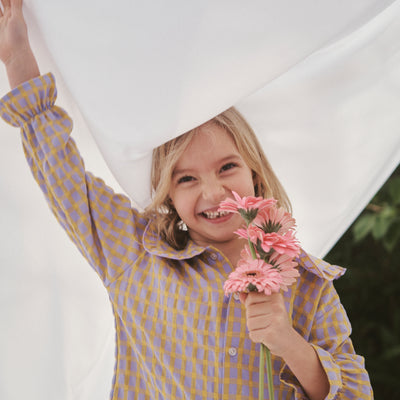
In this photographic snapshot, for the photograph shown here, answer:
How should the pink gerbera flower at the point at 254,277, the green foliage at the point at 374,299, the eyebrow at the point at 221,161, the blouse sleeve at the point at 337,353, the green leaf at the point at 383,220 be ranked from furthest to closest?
the green foliage at the point at 374,299 < the green leaf at the point at 383,220 < the eyebrow at the point at 221,161 < the blouse sleeve at the point at 337,353 < the pink gerbera flower at the point at 254,277

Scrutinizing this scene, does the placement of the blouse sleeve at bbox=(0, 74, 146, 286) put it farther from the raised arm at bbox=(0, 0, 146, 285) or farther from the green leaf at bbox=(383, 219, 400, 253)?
the green leaf at bbox=(383, 219, 400, 253)

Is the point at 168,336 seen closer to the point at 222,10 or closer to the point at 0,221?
the point at 0,221

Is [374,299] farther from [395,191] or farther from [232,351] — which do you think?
[232,351]

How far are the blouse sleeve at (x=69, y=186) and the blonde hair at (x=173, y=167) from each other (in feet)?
0.16

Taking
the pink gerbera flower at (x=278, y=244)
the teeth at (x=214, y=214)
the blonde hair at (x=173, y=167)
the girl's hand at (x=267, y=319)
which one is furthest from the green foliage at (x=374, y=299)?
the pink gerbera flower at (x=278, y=244)

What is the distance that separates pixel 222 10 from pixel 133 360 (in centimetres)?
52

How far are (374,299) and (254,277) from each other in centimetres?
146

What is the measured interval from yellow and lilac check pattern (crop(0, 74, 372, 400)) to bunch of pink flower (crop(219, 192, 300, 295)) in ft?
0.68

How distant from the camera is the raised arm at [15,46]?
79cm

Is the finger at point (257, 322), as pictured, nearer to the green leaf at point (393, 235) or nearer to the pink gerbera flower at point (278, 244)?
the pink gerbera flower at point (278, 244)

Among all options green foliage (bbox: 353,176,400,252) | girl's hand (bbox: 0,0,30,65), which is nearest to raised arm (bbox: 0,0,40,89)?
girl's hand (bbox: 0,0,30,65)

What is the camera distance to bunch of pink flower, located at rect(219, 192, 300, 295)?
2.00ft

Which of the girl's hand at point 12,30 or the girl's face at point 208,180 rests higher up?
the girl's hand at point 12,30

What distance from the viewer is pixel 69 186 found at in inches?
34.3
